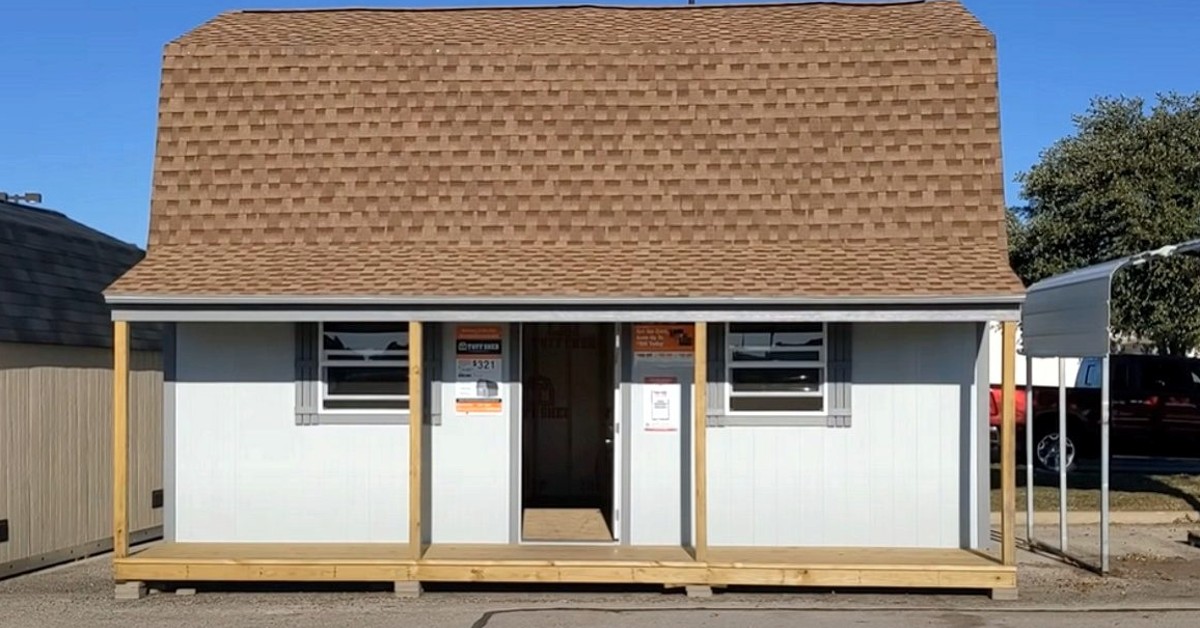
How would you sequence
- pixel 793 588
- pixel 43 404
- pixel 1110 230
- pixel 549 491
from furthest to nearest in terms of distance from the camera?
pixel 1110 230, pixel 549 491, pixel 43 404, pixel 793 588

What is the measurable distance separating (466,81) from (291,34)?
2.06 m

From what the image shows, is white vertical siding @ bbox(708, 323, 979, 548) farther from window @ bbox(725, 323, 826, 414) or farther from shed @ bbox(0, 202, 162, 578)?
shed @ bbox(0, 202, 162, 578)

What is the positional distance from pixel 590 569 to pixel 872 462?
2770 millimetres

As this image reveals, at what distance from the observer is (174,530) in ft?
39.8

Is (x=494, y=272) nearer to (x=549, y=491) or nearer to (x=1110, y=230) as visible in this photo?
(x=549, y=491)

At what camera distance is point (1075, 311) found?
12125mm

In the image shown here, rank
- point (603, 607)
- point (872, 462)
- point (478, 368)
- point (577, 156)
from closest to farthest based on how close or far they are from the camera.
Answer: point (603, 607) < point (872, 462) < point (478, 368) < point (577, 156)

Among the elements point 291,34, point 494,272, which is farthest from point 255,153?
point 494,272

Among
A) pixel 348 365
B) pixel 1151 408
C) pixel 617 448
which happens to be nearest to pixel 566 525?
pixel 617 448

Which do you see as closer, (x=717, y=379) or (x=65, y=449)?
(x=717, y=379)

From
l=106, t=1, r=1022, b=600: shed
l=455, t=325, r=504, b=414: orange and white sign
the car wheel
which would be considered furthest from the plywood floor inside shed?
the car wheel

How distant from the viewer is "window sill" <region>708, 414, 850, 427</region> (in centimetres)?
1193

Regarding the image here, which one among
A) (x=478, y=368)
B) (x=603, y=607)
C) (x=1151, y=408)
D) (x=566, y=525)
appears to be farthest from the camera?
(x=1151, y=408)

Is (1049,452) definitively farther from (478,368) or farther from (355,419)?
(355,419)
